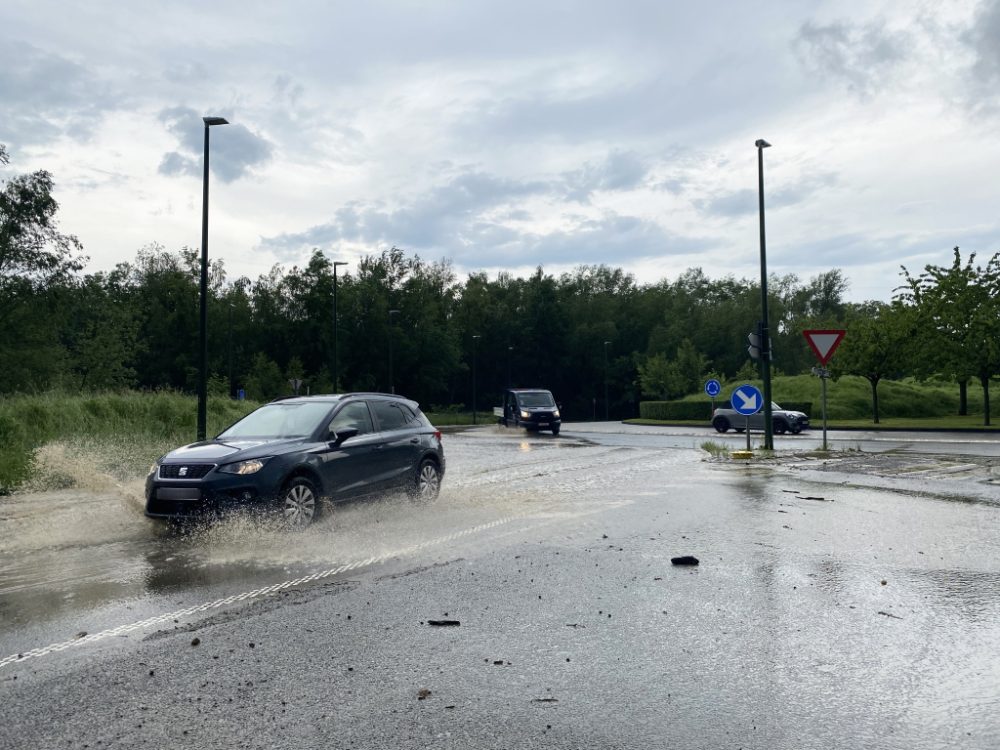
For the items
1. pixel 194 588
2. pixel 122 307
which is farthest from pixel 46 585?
pixel 122 307

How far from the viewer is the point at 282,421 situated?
424 inches

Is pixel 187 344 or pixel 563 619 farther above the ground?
pixel 187 344

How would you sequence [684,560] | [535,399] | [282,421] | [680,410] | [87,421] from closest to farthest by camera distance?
1. [684,560]
2. [282,421]
3. [87,421]
4. [535,399]
5. [680,410]

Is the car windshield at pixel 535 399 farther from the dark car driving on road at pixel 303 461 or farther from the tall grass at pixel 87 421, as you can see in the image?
the dark car driving on road at pixel 303 461

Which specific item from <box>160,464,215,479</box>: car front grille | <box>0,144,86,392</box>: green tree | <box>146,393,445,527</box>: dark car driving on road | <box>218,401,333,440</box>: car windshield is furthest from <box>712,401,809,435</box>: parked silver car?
<box>0,144,86,392</box>: green tree

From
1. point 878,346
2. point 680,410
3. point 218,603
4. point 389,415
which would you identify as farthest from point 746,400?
point 680,410

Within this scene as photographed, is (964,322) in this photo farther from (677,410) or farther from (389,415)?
(389,415)

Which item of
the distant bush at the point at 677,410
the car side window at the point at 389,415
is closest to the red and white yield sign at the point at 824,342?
the car side window at the point at 389,415

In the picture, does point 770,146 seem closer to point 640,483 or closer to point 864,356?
point 640,483

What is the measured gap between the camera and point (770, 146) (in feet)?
75.0

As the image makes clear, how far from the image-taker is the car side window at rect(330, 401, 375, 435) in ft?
35.0

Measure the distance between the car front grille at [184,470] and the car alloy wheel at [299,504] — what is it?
0.83 m

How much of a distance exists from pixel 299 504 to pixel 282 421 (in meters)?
1.55

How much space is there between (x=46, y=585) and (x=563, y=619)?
416cm
